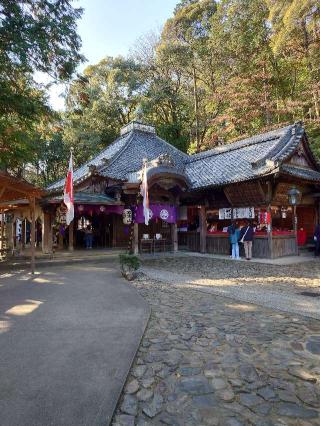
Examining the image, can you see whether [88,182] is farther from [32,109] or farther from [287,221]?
[287,221]

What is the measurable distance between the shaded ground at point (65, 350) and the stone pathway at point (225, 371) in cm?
27

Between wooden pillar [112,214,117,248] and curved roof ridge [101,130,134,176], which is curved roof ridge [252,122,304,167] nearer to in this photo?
curved roof ridge [101,130,134,176]

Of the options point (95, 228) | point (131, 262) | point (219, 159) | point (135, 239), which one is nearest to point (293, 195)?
point (219, 159)

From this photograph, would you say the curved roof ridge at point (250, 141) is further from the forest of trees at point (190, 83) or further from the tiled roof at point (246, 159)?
the forest of trees at point (190, 83)

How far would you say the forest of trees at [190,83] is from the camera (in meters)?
11.1

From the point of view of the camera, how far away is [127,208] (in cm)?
1620

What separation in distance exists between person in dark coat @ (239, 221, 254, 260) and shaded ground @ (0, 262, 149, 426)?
8443mm

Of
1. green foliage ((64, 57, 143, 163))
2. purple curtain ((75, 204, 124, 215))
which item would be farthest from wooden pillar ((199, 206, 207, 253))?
green foliage ((64, 57, 143, 163))

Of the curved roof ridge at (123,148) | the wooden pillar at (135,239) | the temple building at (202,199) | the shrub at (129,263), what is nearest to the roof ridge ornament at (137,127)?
the curved roof ridge at (123,148)

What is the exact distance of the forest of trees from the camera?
11102 millimetres

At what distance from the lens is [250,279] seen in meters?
10.1

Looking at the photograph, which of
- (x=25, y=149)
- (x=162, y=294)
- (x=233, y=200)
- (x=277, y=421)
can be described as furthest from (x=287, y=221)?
(x=277, y=421)

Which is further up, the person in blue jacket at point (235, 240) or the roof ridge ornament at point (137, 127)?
the roof ridge ornament at point (137, 127)

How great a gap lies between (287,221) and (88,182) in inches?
507
